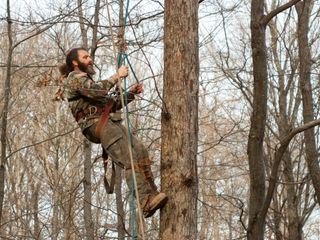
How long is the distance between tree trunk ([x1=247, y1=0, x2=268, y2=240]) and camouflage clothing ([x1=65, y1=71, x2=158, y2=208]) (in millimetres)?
2357

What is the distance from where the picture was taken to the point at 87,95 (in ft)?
14.1

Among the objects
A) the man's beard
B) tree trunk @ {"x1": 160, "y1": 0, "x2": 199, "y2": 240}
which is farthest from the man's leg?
the man's beard

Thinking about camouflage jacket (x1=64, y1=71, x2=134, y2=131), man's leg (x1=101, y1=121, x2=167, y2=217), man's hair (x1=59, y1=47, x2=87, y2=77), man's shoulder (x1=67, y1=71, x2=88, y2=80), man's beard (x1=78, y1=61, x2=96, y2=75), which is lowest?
man's leg (x1=101, y1=121, x2=167, y2=217)

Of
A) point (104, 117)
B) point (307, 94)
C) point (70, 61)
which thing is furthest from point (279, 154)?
point (307, 94)

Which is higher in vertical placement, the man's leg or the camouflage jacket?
the camouflage jacket

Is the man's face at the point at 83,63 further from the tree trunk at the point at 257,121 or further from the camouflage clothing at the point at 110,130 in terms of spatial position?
the tree trunk at the point at 257,121

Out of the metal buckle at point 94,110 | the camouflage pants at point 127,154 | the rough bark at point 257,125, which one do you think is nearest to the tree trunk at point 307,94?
the rough bark at point 257,125

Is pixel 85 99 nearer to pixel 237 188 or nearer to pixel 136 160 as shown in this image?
pixel 136 160

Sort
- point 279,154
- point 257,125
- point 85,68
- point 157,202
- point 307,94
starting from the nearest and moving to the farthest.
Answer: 1. point 157,202
2. point 85,68
3. point 279,154
4. point 257,125
5. point 307,94

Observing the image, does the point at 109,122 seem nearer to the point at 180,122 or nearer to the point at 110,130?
the point at 110,130

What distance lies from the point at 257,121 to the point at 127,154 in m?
2.58

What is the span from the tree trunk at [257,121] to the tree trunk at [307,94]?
3.78 feet

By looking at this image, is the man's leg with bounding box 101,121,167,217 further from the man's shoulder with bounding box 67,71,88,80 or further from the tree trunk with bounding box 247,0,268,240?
the tree trunk with bounding box 247,0,268,240

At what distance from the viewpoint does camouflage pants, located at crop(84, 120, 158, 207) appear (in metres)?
4.12
